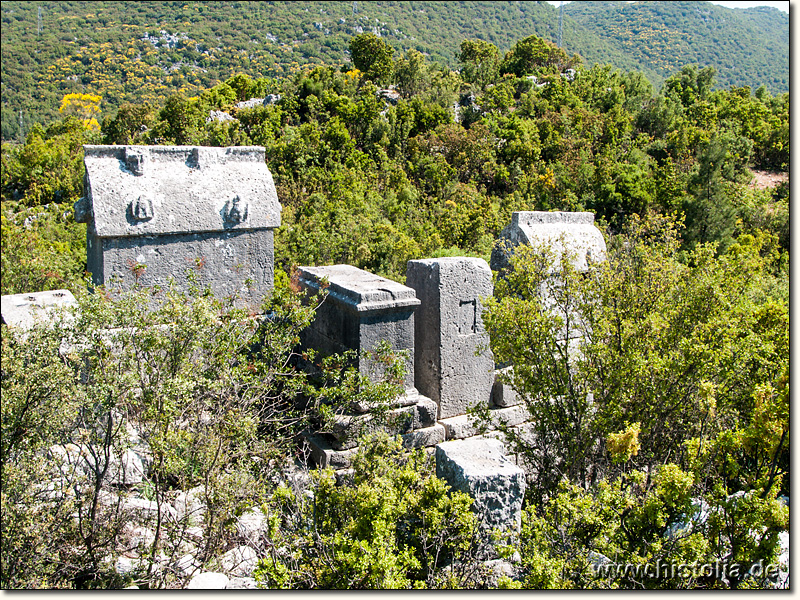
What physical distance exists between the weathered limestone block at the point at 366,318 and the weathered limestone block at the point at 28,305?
197 cm

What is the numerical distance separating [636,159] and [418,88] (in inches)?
321

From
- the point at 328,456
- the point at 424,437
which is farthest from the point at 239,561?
the point at 424,437

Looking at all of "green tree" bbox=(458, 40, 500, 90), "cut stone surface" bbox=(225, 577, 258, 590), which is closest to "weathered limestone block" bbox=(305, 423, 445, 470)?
"cut stone surface" bbox=(225, 577, 258, 590)

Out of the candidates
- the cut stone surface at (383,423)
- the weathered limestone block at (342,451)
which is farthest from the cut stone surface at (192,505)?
the cut stone surface at (383,423)

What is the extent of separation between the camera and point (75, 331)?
11.9 ft

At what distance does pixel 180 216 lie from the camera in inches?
303

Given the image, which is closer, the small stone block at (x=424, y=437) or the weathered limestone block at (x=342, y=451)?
the weathered limestone block at (x=342, y=451)

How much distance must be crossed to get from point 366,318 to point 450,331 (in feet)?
2.96

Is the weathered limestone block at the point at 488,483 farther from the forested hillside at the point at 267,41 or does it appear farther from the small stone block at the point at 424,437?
the forested hillside at the point at 267,41

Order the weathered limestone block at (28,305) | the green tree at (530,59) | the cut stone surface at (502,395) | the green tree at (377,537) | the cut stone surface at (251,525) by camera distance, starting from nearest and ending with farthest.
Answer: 1. the green tree at (377,537)
2. the cut stone surface at (251,525)
3. the weathered limestone block at (28,305)
4. the cut stone surface at (502,395)
5. the green tree at (530,59)

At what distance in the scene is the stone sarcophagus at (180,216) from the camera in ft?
23.9

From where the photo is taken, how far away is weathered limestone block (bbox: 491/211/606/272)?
21.6 ft

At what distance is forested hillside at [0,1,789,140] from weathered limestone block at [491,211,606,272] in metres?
28.3

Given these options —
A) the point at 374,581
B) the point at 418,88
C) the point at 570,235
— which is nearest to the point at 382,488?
the point at 374,581
